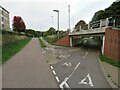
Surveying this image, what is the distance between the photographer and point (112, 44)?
18641 mm

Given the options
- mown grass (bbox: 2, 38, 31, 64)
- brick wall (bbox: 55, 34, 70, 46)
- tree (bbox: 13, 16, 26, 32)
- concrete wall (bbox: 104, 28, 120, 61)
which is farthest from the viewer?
tree (bbox: 13, 16, 26, 32)

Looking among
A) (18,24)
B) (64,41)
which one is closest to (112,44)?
(64,41)

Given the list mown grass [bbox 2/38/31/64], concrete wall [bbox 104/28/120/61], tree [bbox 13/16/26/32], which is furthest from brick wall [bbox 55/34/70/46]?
tree [bbox 13/16/26/32]

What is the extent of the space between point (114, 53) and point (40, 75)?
819cm

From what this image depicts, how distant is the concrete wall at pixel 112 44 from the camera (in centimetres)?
1717

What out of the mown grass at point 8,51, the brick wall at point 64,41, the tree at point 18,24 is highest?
the tree at point 18,24

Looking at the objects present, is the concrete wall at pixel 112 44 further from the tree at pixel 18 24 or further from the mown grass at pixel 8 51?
the tree at pixel 18 24

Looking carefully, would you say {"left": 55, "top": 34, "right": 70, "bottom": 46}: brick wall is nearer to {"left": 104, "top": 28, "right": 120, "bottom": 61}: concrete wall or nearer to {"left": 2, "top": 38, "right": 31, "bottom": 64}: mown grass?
{"left": 2, "top": 38, "right": 31, "bottom": 64}: mown grass

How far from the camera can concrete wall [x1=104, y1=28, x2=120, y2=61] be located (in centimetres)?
1717

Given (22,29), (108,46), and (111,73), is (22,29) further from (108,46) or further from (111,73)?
(111,73)

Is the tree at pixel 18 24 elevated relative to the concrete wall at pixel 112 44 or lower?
elevated

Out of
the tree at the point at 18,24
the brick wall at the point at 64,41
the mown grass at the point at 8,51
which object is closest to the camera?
the mown grass at the point at 8,51

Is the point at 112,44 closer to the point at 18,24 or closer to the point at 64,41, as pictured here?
→ the point at 64,41

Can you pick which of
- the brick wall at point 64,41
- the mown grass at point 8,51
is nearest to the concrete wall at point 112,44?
the mown grass at point 8,51
